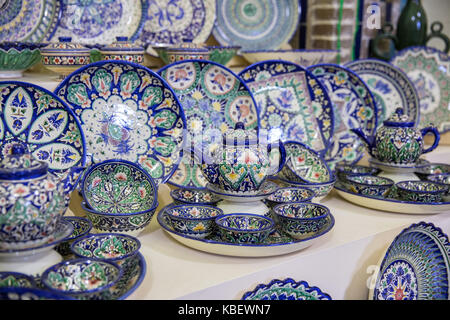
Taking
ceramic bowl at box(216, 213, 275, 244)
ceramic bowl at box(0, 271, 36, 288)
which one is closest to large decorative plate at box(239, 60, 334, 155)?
ceramic bowl at box(216, 213, 275, 244)

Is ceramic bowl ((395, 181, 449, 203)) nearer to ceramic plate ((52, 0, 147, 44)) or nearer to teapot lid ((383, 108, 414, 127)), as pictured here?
teapot lid ((383, 108, 414, 127))

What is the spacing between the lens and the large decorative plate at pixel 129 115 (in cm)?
140

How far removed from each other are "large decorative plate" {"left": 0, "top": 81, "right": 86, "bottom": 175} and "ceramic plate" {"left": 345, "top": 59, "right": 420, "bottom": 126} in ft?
3.85

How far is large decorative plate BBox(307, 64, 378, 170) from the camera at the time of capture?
183 cm

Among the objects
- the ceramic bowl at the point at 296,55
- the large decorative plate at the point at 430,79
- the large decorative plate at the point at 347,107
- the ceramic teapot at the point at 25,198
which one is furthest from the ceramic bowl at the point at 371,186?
the ceramic teapot at the point at 25,198

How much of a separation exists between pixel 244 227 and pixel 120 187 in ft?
1.13

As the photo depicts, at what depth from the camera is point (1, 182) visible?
0.87 meters

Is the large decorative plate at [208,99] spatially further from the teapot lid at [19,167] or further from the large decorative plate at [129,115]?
the teapot lid at [19,167]

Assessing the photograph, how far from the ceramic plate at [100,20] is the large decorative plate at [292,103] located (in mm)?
416
